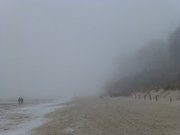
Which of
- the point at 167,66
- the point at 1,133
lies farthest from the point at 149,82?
the point at 1,133

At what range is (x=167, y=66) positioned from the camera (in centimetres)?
14788

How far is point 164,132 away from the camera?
71.2ft

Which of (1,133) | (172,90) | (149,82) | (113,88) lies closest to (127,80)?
(113,88)

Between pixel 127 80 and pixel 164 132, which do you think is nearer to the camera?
pixel 164 132

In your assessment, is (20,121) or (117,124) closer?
(117,124)

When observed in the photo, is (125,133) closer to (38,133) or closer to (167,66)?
(38,133)

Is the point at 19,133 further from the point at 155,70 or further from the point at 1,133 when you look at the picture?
the point at 155,70

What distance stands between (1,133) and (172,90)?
65908 millimetres

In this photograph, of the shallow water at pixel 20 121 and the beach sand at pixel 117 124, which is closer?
the beach sand at pixel 117 124

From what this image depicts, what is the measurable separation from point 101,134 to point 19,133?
7.14 metres

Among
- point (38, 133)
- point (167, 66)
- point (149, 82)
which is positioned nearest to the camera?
point (38, 133)

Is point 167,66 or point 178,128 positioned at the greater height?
point 167,66

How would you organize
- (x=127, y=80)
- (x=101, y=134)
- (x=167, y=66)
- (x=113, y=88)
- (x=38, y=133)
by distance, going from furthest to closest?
(x=113, y=88) → (x=127, y=80) → (x=167, y=66) → (x=38, y=133) → (x=101, y=134)

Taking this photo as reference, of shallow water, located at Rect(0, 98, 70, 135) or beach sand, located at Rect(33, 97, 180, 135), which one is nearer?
beach sand, located at Rect(33, 97, 180, 135)
